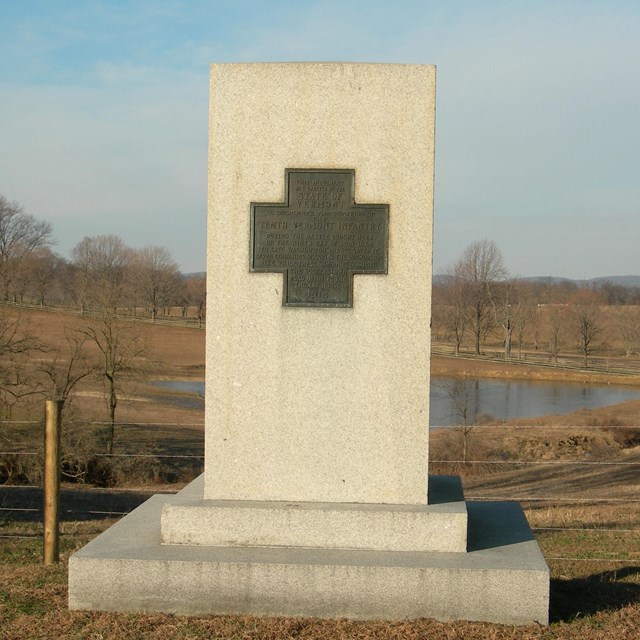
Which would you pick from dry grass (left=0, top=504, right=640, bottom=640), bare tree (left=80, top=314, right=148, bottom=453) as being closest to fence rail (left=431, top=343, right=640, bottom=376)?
bare tree (left=80, top=314, right=148, bottom=453)

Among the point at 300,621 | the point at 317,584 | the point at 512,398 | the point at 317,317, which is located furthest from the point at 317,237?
the point at 512,398

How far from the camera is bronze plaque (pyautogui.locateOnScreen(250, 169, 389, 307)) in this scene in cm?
529

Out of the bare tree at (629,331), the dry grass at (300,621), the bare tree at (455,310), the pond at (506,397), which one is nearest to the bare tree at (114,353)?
the pond at (506,397)

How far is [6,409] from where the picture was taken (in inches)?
860

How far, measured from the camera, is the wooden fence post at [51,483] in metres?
6.46

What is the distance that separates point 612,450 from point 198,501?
2008 centimetres

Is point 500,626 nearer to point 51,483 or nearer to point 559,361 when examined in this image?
point 51,483

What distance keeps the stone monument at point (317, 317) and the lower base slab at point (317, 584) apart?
9.4 inches

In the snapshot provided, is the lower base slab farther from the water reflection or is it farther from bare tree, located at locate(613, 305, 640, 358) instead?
bare tree, located at locate(613, 305, 640, 358)

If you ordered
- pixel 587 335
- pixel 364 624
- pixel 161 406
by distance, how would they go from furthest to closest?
pixel 587 335
pixel 161 406
pixel 364 624

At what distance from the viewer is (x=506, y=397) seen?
40.6m

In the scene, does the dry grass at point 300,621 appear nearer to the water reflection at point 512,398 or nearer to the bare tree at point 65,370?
the bare tree at point 65,370

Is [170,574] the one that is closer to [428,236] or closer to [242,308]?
[242,308]

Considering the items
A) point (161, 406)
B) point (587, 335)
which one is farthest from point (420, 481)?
point (587, 335)
